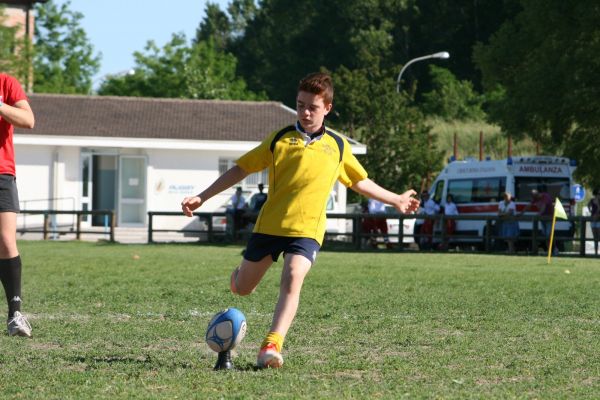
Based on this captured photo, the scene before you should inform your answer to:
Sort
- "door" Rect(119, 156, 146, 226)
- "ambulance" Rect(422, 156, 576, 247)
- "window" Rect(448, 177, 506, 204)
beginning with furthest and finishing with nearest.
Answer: "door" Rect(119, 156, 146, 226) < "window" Rect(448, 177, 506, 204) < "ambulance" Rect(422, 156, 576, 247)

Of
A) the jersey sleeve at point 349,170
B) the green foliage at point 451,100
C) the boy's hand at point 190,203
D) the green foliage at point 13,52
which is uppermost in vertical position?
the green foliage at point 451,100

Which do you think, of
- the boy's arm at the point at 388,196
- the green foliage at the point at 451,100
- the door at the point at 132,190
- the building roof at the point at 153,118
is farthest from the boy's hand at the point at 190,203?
the green foliage at the point at 451,100

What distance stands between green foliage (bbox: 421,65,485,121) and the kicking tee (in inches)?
2860

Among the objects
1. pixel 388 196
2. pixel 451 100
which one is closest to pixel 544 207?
pixel 388 196

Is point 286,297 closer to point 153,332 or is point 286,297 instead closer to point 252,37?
point 153,332

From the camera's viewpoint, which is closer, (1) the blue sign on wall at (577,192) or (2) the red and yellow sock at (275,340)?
(2) the red and yellow sock at (275,340)

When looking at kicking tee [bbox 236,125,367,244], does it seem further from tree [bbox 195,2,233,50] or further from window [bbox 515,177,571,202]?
tree [bbox 195,2,233,50]

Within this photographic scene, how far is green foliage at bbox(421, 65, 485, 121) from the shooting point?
80688 millimetres

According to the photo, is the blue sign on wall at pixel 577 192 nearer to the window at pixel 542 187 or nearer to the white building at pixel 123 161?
the window at pixel 542 187

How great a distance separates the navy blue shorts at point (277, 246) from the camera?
7723 mm

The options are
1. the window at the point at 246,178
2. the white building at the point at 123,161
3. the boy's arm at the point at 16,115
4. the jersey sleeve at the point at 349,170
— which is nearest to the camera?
the jersey sleeve at the point at 349,170

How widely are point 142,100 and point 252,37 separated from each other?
59.3 meters

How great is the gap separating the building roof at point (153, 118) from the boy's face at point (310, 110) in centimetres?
3680

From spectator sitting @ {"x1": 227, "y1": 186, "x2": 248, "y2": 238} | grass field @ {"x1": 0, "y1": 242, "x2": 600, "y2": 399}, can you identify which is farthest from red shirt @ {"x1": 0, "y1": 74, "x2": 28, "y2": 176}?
spectator sitting @ {"x1": 227, "y1": 186, "x2": 248, "y2": 238}
